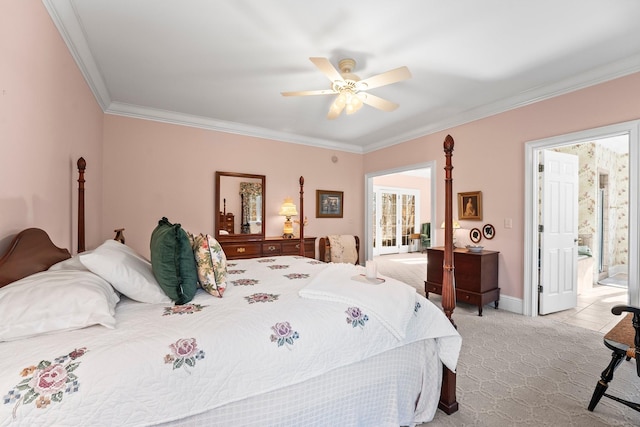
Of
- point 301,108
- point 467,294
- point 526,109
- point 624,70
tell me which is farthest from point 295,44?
point 467,294

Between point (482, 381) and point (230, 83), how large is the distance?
142 inches

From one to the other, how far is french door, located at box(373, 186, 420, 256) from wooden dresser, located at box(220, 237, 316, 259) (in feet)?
15.1

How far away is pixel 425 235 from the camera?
31.2 feet

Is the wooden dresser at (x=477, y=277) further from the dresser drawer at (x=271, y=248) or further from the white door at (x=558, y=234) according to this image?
the dresser drawer at (x=271, y=248)

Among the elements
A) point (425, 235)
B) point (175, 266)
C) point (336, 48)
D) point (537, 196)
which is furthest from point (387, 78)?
point (425, 235)

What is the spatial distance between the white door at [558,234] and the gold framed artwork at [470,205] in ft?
2.27

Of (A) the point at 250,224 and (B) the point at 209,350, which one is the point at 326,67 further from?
(A) the point at 250,224

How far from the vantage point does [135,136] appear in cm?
396

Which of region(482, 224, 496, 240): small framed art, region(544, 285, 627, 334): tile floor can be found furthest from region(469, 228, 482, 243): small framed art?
region(544, 285, 627, 334): tile floor

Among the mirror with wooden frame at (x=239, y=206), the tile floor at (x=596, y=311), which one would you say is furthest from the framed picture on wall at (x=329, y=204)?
the tile floor at (x=596, y=311)

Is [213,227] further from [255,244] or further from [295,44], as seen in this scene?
[295,44]

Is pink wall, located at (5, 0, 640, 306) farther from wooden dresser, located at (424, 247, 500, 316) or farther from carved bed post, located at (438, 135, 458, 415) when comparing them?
carved bed post, located at (438, 135, 458, 415)

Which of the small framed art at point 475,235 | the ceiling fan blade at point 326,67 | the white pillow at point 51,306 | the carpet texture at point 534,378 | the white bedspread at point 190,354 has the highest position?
the ceiling fan blade at point 326,67

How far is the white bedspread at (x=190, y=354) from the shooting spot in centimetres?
93
